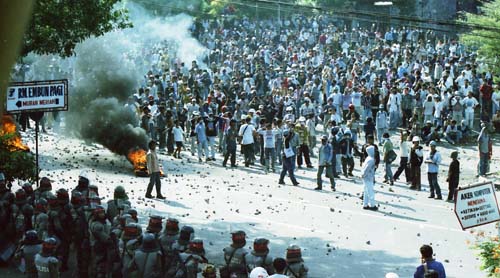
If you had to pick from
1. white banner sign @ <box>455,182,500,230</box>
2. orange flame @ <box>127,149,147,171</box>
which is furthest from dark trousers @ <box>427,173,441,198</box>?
white banner sign @ <box>455,182,500,230</box>

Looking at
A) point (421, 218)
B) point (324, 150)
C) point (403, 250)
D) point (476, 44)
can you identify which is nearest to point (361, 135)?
point (476, 44)

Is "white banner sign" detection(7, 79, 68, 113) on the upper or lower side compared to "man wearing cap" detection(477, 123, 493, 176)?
upper

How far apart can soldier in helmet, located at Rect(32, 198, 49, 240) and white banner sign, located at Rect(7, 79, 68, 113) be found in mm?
2141

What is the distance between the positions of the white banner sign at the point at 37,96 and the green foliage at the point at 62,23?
6.81 feet

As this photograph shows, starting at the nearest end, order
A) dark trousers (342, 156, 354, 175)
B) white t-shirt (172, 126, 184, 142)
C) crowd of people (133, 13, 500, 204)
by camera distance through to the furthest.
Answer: crowd of people (133, 13, 500, 204) < dark trousers (342, 156, 354, 175) < white t-shirt (172, 126, 184, 142)

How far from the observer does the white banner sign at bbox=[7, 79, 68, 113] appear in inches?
545

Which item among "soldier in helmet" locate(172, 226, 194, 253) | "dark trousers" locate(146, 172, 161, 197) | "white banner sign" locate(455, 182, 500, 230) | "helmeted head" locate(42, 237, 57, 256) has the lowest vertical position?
"dark trousers" locate(146, 172, 161, 197)

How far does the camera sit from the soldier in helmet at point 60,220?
39.1 ft

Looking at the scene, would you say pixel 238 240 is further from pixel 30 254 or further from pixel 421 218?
pixel 421 218

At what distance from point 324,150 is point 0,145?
307 inches

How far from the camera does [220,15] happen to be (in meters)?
48.0

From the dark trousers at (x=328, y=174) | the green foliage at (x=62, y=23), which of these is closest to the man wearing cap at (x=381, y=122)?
the dark trousers at (x=328, y=174)

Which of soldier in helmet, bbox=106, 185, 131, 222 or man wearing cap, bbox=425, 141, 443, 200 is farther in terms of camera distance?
man wearing cap, bbox=425, 141, 443, 200

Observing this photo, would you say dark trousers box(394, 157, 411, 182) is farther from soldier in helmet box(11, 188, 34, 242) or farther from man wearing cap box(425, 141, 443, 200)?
soldier in helmet box(11, 188, 34, 242)
